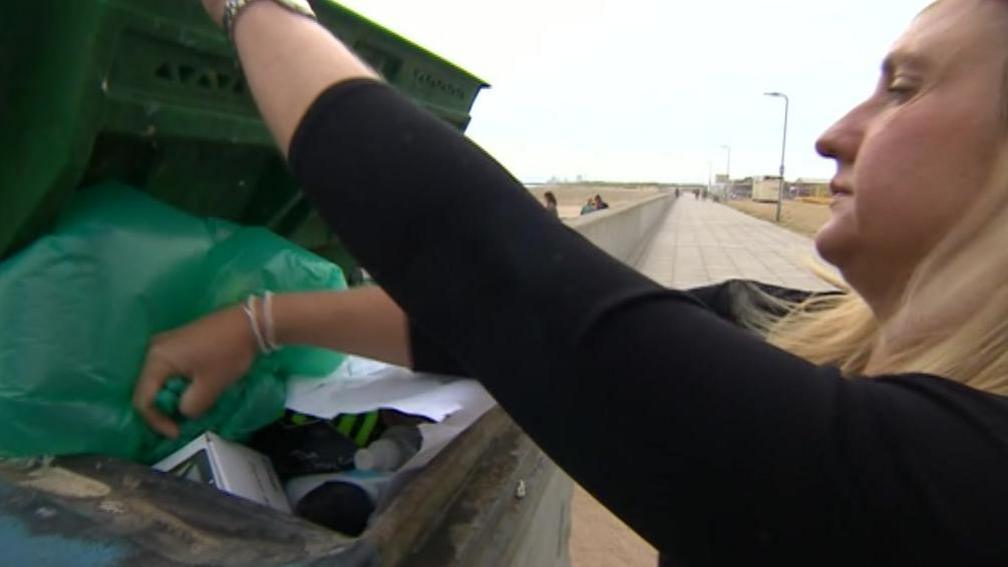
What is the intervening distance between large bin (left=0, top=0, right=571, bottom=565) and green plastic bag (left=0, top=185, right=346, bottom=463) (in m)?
0.05

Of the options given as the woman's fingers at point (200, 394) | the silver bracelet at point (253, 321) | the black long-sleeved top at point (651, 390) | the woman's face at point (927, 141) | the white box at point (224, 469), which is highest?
the woman's face at point (927, 141)

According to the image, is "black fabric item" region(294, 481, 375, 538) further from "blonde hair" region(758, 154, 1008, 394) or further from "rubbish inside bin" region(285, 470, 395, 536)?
"blonde hair" region(758, 154, 1008, 394)

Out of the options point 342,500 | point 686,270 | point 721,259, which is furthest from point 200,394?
point 721,259

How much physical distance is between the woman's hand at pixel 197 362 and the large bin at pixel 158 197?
13 cm

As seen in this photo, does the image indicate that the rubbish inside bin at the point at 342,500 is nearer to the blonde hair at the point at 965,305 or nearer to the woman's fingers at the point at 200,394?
the woman's fingers at the point at 200,394

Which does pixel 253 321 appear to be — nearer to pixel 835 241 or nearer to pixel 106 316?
pixel 106 316

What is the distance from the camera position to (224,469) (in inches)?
56.4

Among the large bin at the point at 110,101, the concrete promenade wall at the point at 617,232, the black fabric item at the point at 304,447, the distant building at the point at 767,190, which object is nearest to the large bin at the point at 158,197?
the large bin at the point at 110,101

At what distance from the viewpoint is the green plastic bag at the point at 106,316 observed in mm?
1340

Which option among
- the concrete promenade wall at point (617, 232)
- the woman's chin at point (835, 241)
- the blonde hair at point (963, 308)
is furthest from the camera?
the concrete promenade wall at point (617, 232)

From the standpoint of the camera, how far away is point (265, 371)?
65.3 inches

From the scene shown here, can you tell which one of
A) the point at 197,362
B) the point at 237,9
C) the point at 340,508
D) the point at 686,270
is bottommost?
the point at 686,270

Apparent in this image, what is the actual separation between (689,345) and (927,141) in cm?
44

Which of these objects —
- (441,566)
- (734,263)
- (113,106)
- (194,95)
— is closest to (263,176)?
(194,95)
